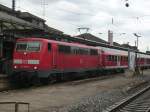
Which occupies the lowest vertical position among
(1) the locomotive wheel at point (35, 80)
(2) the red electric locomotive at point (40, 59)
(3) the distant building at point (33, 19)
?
(1) the locomotive wheel at point (35, 80)

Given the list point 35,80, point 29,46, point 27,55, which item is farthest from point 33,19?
point 35,80

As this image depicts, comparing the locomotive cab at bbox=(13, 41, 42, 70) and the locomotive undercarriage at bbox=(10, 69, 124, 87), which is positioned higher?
the locomotive cab at bbox=(13, 41, 42, 70)

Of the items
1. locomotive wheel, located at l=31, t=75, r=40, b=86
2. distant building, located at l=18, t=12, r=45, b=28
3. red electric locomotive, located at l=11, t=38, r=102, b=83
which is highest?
distant building, located at l=18, t=12, r=45, b=28

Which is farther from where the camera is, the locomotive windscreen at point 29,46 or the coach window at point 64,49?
the coach window at point 64,49

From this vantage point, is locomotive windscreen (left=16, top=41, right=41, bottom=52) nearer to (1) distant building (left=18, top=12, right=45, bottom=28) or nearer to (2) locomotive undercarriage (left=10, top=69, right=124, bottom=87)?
(2) locomotive undercarriage (left=10, top=69, right=124, bottom=87)

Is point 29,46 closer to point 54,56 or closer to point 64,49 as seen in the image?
point 54,56

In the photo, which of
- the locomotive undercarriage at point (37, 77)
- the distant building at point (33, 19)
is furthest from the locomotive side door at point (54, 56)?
the distant building at point (33, 19)

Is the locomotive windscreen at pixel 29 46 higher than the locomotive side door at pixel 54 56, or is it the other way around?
the locomotive windscreen at pixel 29 46

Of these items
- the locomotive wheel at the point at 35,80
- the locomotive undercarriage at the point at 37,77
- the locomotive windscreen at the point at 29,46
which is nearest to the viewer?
the locomotive undercarriage at the point at 37,77

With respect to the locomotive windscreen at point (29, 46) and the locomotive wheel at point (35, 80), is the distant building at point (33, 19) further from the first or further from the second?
the locomotive wheel at point (35, 80)

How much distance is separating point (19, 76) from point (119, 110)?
1088cm

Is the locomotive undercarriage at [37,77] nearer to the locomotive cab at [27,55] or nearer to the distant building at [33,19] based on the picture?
the locomotive cab at [27,55]

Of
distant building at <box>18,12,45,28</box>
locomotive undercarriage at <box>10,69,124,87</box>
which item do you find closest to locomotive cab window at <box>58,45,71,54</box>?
locomotive undercarriage at <box>10,69,124,87</box>

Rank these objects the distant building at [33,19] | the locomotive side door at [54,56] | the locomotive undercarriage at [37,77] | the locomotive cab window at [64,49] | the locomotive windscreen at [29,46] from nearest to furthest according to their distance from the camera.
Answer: the locomotive undercarriage at [37,77]
the locomotive windscreen at [29,46]
the locomotive side door at [54,56]
the locomotive cab window at [64,49]
the distant building at [33,19]
